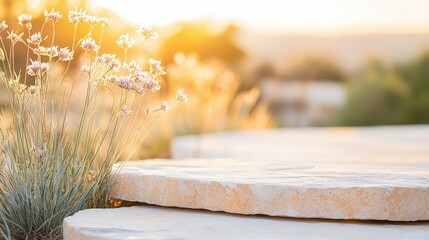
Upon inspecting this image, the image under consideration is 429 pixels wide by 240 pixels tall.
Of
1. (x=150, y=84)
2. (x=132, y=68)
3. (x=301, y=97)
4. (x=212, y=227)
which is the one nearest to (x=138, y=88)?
(x=150, y=84)

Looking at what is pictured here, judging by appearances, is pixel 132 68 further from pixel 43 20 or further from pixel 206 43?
pixel 206 43

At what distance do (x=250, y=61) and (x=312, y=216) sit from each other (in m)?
26.4

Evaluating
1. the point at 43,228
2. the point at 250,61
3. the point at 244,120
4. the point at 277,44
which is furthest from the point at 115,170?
the point at 277,44

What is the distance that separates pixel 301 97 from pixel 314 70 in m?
3.24

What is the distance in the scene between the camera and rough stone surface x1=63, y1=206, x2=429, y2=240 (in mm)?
3793

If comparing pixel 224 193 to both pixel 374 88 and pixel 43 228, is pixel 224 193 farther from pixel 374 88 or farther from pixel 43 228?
pixel 374 88

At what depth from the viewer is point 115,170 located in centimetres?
488

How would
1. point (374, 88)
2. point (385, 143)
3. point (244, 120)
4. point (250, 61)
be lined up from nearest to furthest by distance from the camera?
point (385, 143)
point (244, 120)
point (374, 88)
point (250, 61)

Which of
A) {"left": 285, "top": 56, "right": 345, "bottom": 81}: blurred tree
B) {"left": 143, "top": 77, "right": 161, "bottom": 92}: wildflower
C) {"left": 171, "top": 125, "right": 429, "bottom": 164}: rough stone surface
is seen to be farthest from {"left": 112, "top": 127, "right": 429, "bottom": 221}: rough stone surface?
{"left": 285, "top": 56, "right": 345, "bottom": 81}: blurred tree

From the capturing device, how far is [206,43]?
86.0 ft

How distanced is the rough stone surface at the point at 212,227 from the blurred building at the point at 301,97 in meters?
19.0

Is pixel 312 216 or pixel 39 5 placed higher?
pixel 39 5

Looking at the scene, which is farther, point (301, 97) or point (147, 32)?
point (301, 97)

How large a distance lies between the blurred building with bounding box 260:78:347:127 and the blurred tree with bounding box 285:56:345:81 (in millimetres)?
172
